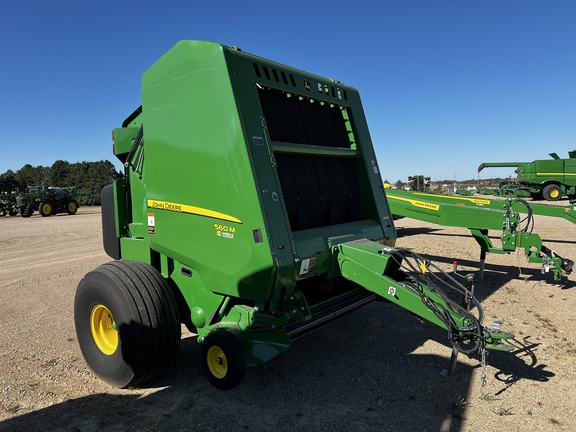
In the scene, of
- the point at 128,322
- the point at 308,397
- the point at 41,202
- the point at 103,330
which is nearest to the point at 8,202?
the point at 41,202

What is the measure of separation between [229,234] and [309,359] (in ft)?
5.44

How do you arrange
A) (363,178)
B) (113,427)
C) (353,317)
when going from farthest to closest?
(353,317) → (363,178) → (113,427)

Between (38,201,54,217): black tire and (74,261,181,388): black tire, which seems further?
(38,201,54,217): black tire

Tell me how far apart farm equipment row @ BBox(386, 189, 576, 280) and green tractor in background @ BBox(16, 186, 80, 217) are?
24608 millimetres

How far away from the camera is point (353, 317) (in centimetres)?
508

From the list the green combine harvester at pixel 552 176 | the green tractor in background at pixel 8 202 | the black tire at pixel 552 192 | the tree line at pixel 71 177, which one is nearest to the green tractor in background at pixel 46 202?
the green tractor in background at pixel 8 202

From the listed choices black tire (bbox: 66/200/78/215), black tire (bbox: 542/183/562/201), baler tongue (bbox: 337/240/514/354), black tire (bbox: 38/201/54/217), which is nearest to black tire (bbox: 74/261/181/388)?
baler tongue (bbox: 337/240/514/354)

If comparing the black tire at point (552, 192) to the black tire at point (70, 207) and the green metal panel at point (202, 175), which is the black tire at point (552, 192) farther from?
the black tire at point (70, 207)

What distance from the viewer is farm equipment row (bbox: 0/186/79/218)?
2484 cm

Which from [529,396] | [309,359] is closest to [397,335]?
[309,359]

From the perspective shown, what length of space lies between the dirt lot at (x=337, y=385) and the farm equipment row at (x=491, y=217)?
681 mm

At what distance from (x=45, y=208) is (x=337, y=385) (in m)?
26.6

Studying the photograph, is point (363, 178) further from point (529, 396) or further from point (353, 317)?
point (529, 396)

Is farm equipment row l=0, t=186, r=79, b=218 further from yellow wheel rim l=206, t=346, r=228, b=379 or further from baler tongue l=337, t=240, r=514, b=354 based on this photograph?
baler tongue l=337, t=240, r=514, b=354
